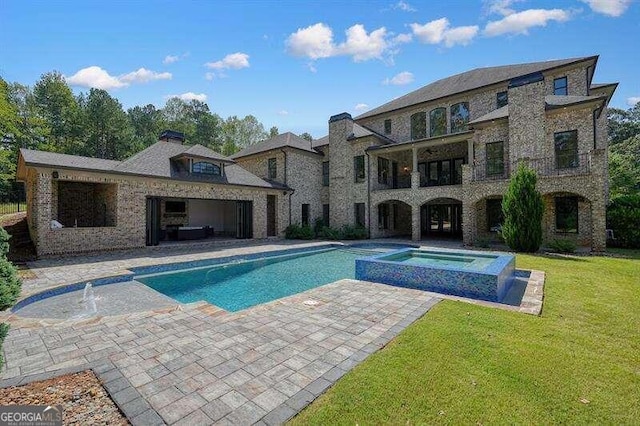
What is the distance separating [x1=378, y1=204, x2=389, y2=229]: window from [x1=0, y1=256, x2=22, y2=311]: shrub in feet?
63.5

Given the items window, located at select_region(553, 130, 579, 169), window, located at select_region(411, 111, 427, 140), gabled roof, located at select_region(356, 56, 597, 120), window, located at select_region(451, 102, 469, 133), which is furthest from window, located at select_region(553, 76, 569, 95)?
window, located at select_region(411, 111, 427, 140)

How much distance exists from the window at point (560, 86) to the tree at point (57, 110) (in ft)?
149

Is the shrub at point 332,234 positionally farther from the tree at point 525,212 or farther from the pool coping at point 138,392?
the pool coping at point 138,392

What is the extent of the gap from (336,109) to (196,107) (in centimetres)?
3511

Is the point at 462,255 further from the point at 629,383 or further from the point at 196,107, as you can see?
the point at 196,107

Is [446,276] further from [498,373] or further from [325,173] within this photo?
[325,173]

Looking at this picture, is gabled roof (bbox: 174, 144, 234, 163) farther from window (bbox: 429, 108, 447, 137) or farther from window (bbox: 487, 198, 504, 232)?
window (bbox: 487, 198, 504, 232)

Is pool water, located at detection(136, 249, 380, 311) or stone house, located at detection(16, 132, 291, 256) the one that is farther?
stone house, located at detection(16, 132, 291, 256)

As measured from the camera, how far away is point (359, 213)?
841 inches

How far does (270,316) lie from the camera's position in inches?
206

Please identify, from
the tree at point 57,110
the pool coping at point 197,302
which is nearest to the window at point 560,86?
the pool coping at point 197,302

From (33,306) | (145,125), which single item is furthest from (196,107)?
(33,306)

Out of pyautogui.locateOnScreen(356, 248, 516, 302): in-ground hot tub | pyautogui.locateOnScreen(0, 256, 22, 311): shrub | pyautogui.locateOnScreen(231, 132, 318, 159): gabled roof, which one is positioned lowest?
pyautogui.locateOnScreen(356, 248, 516, 302): in-ground hot tub

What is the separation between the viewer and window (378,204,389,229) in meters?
21.5
